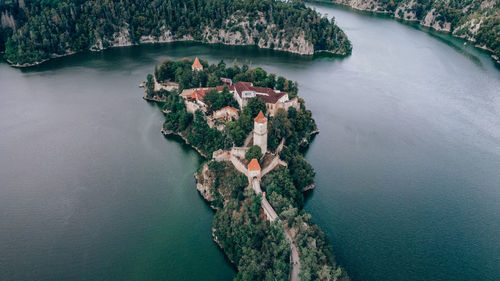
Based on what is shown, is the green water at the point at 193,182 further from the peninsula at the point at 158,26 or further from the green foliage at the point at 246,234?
the peninsula at the point at 158,26

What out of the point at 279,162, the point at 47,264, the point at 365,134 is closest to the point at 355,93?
the point at 365,134

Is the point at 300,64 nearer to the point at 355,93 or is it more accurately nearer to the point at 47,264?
the point at 355,93

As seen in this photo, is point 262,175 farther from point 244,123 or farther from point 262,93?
point 262,93

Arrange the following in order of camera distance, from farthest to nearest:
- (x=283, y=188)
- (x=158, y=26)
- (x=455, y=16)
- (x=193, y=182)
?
1. (x=455, y=16)
2. (x=158, y=26)
3. (x=193, y=182)
4. (x=283, y=188)

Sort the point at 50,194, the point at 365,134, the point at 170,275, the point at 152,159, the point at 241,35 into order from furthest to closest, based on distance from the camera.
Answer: the point at 241,35
the point at 365,134
the point at 152,159
the point at 50,194
the point at 170,275

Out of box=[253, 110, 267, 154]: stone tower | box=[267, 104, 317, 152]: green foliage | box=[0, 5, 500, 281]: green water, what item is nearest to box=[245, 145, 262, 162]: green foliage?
box=[253, 110, 267, 154]: stone tower

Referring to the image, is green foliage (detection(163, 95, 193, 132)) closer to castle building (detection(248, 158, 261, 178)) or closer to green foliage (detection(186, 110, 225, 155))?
green foliage (detection(186, 110, 225, 155))

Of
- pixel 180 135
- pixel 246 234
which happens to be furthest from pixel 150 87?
pixel 246 234
